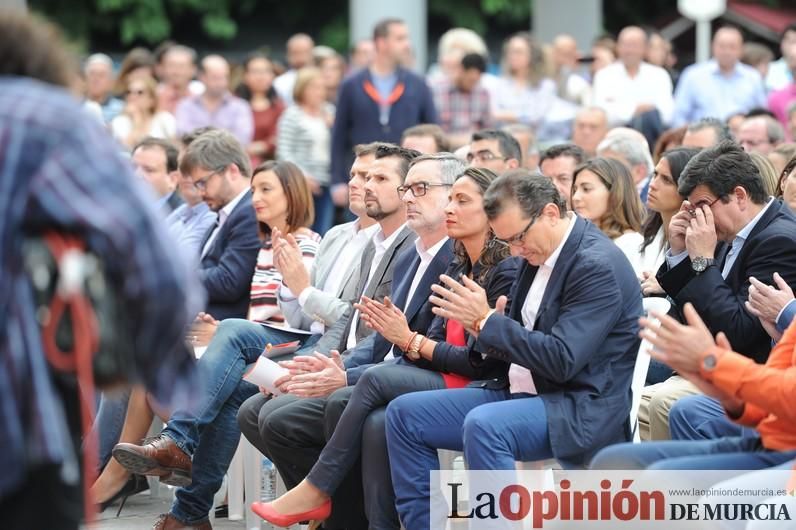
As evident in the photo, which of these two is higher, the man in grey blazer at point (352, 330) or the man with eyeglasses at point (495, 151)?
the man with eyeglasses at point (495, 151)

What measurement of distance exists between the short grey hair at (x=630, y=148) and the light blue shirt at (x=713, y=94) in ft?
11.9

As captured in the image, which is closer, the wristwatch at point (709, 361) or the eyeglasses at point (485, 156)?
the wristwatch at point (709, 361)

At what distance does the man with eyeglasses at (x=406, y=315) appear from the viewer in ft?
19.1

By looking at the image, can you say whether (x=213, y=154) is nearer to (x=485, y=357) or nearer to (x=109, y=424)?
(x=109, y=424)

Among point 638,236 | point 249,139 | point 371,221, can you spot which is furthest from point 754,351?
point 249,139

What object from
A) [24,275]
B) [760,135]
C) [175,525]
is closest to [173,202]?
[175,525]

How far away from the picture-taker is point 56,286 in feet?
8.70

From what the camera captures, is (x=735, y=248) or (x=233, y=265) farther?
(x=233, y=265)

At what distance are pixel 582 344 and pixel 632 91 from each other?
7.38 metres

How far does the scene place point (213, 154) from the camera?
25.3 ft

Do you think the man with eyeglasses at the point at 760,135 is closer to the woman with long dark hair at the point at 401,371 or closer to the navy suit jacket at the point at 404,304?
the navy suit jacket at the point at 404,304

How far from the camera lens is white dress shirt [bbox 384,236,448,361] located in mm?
5945

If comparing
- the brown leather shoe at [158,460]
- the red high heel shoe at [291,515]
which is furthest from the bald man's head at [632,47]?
the red high heel shoe at [291,515]

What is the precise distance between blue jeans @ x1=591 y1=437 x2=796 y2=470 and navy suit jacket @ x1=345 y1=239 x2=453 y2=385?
1474mm
